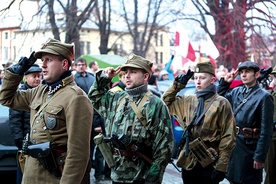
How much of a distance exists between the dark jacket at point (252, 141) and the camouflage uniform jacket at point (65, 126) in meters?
3.40

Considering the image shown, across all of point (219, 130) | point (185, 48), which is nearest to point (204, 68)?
point (219, 130)

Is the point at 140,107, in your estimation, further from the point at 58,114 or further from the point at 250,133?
the point at 250,133

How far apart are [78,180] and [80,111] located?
0.55 metres

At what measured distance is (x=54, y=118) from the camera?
520cm

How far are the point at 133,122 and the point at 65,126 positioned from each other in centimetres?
131

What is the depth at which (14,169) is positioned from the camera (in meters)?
9.66

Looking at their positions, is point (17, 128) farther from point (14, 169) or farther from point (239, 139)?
point (239, 139)

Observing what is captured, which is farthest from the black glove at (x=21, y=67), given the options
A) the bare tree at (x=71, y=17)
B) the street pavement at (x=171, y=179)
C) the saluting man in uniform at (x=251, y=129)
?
the bare tree at (x=71, y=17)

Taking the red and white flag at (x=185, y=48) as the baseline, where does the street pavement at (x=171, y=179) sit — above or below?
below

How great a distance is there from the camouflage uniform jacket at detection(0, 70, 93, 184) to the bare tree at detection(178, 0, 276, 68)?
16191mm

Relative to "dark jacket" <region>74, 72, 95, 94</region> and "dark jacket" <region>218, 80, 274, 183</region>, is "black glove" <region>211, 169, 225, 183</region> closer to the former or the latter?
"dark jacket" <region>218, 80, 274, 183</region>

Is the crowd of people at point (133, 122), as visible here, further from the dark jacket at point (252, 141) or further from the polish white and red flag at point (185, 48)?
the polish white and red flag at point (185, 48)

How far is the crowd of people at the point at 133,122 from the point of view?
5.21 metres

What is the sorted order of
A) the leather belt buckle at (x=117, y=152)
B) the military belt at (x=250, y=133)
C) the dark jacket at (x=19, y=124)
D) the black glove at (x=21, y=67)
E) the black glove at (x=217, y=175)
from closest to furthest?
the black glove at (x=21, y=67) < the leather belt buckle at (x=117, y=152) < the black glove at (x=217, y=175) < the military belt at (x=250, y=133) < the dark jacket at (x=19, y=124)
